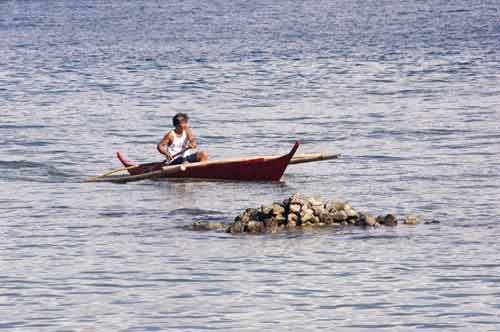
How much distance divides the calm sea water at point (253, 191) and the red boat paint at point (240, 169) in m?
0.27

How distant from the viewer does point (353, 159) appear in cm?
3034

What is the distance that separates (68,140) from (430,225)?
15.8m

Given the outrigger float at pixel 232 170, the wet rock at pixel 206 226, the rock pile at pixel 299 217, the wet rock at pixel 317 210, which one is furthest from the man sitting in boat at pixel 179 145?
the wet rock at pixel 317 210

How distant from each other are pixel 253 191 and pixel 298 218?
498 cm

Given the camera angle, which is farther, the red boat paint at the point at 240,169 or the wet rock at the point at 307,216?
the red boat paint at the point at 240,169

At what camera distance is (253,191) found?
84.1 feet

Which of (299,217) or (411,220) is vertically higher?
(299,217)

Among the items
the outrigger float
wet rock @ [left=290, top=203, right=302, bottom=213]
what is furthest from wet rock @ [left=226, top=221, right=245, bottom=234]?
the outrigger float

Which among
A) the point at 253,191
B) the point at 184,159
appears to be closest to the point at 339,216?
the point at 253,191

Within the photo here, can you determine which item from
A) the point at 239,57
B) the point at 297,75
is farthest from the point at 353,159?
the point at 239,57

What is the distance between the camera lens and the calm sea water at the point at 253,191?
53.0 ft

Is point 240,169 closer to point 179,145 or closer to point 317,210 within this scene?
point 179,145

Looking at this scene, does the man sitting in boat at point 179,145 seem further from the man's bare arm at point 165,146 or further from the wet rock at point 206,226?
the wet rock at point 206,226

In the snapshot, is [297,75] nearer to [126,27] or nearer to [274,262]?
[274,262]
